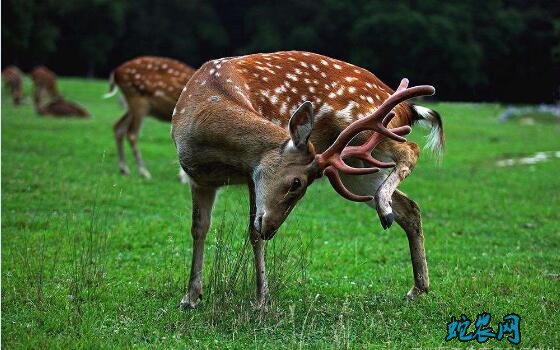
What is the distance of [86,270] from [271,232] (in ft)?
6.79

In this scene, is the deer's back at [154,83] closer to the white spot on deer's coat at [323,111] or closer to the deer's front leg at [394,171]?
the white spot on deer's coat at [323,111]

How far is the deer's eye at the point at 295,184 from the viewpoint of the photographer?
498cm

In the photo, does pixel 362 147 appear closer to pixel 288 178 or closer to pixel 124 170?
pixel 288 178

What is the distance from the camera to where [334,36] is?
163 ft

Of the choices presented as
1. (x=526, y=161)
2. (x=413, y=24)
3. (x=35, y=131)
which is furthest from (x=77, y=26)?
(x=526, y=161)

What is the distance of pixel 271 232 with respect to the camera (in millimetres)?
5016

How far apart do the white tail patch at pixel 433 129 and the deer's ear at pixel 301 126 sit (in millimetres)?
1795

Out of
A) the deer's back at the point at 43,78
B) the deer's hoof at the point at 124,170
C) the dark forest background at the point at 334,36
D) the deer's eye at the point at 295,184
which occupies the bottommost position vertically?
the dark forest background at the point at 334,36

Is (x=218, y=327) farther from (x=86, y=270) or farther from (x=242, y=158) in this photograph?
(x=86, y=270)

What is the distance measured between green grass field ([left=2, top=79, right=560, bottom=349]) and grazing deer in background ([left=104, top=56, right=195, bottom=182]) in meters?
0.52

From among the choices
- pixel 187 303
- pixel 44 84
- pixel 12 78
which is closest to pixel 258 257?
pixel 187 303

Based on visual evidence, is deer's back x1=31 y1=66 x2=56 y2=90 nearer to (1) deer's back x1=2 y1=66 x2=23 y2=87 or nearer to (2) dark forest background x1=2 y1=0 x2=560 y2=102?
(1) deer's back x1=2 y1=66 x2=23 y2=87

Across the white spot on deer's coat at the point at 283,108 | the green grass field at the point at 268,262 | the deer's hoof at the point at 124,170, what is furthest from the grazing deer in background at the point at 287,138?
the deer's hoof at the point at 124,170

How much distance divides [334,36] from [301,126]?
4552cm
